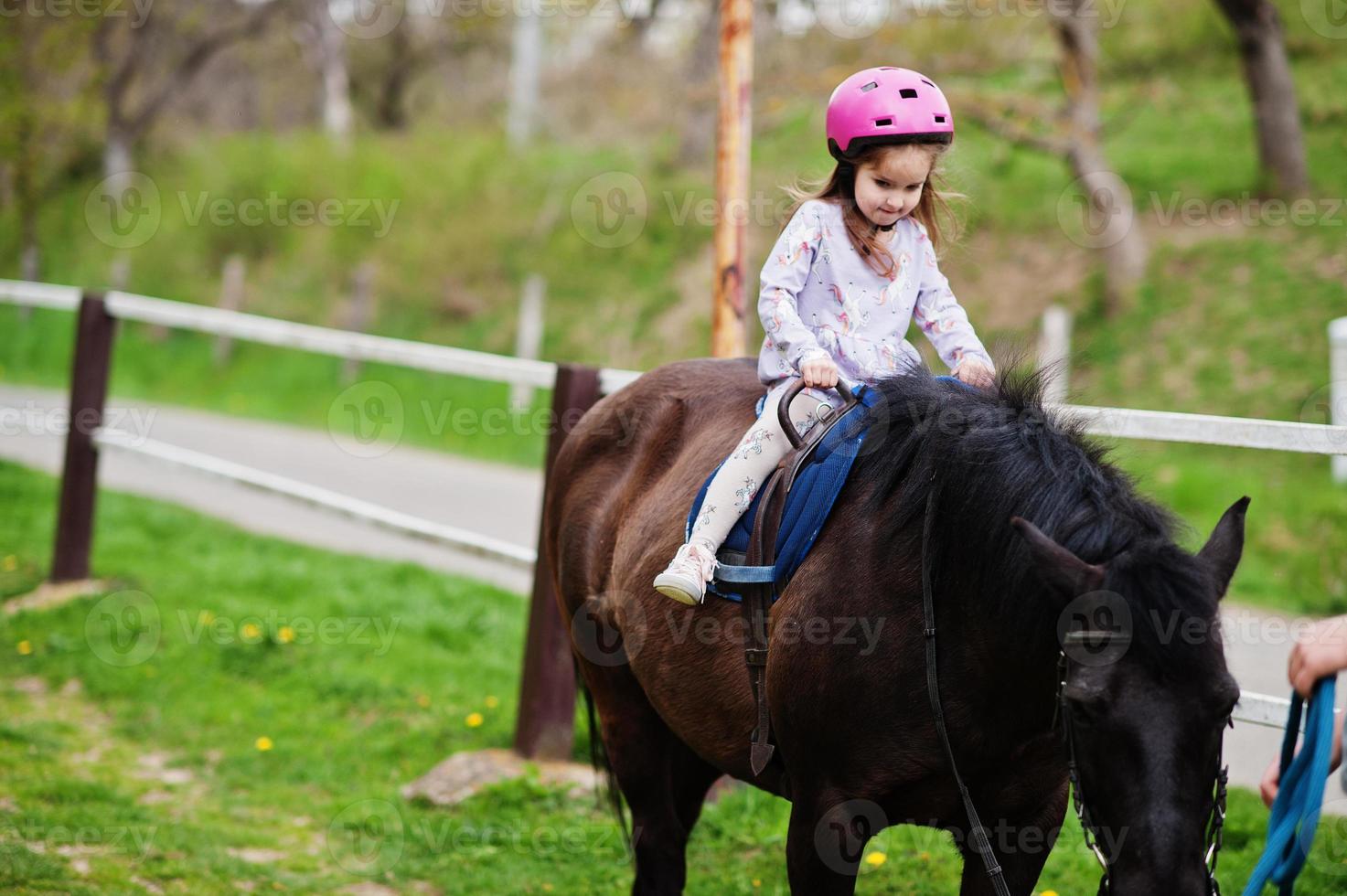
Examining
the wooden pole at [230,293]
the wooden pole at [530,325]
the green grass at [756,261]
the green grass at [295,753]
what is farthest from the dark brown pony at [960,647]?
the wooden pole at [230,293]

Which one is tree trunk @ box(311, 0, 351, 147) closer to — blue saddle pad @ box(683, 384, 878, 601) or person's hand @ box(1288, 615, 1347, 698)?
blue saddle pad @ box(683, 384, 878, 601)

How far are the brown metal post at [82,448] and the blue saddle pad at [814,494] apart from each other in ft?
18.6

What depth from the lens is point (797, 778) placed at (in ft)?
8.97

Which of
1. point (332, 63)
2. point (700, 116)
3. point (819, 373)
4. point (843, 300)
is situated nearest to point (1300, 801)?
point (819, 373)

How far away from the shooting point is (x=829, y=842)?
2625 mm

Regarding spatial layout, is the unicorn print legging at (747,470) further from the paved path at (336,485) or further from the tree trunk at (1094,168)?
the tree trunk at (1094,168)

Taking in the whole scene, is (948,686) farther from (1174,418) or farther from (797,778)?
(1174,418)

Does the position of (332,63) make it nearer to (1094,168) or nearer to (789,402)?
(1094,168)

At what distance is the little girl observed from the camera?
2943 mm

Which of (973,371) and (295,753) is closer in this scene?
(973,371)

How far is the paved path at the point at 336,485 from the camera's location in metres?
8.48

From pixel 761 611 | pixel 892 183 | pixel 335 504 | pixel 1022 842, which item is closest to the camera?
pixel 1022 842

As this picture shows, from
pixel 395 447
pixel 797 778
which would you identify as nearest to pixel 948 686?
pixel 797 778

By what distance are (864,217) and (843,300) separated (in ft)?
0.81
